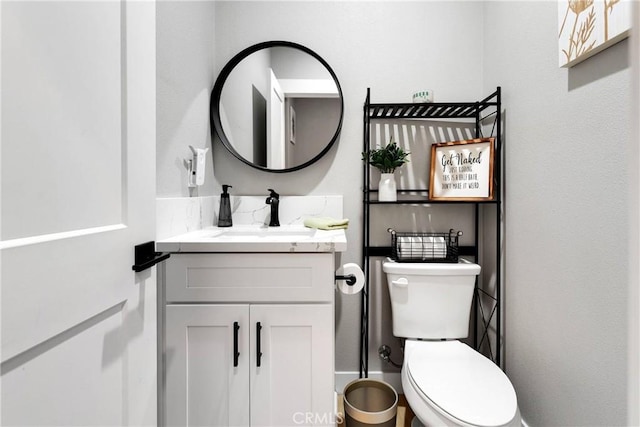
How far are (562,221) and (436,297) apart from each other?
603 millimetres

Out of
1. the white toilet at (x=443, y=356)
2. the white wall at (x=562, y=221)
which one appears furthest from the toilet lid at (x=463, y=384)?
the white wall at (x=562, y=221)

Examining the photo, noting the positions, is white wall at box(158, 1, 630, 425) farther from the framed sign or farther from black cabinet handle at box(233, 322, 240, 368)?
black cabinet handle at box(233, 322, 240, 368)

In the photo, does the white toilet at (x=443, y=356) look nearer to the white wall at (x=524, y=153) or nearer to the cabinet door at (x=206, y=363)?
the white wall at (x=524, y=153)

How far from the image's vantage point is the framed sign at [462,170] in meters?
1.54

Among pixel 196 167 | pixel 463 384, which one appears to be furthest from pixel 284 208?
pixel 463 384

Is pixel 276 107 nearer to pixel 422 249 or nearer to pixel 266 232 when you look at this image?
pixel 266 232

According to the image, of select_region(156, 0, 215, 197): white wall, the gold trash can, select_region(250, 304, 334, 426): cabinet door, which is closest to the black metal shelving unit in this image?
the gold trash can

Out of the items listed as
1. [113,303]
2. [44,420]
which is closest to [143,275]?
[113,303]

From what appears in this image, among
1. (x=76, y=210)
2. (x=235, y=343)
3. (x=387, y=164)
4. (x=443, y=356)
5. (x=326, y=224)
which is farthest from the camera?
(x=387, y=164)

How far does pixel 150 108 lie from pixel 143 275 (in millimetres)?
397

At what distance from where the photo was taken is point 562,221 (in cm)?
114

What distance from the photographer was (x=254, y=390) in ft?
3.66

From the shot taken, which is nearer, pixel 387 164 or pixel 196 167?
pixel 196 167

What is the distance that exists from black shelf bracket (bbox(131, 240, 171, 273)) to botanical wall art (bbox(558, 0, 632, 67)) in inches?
51.4
